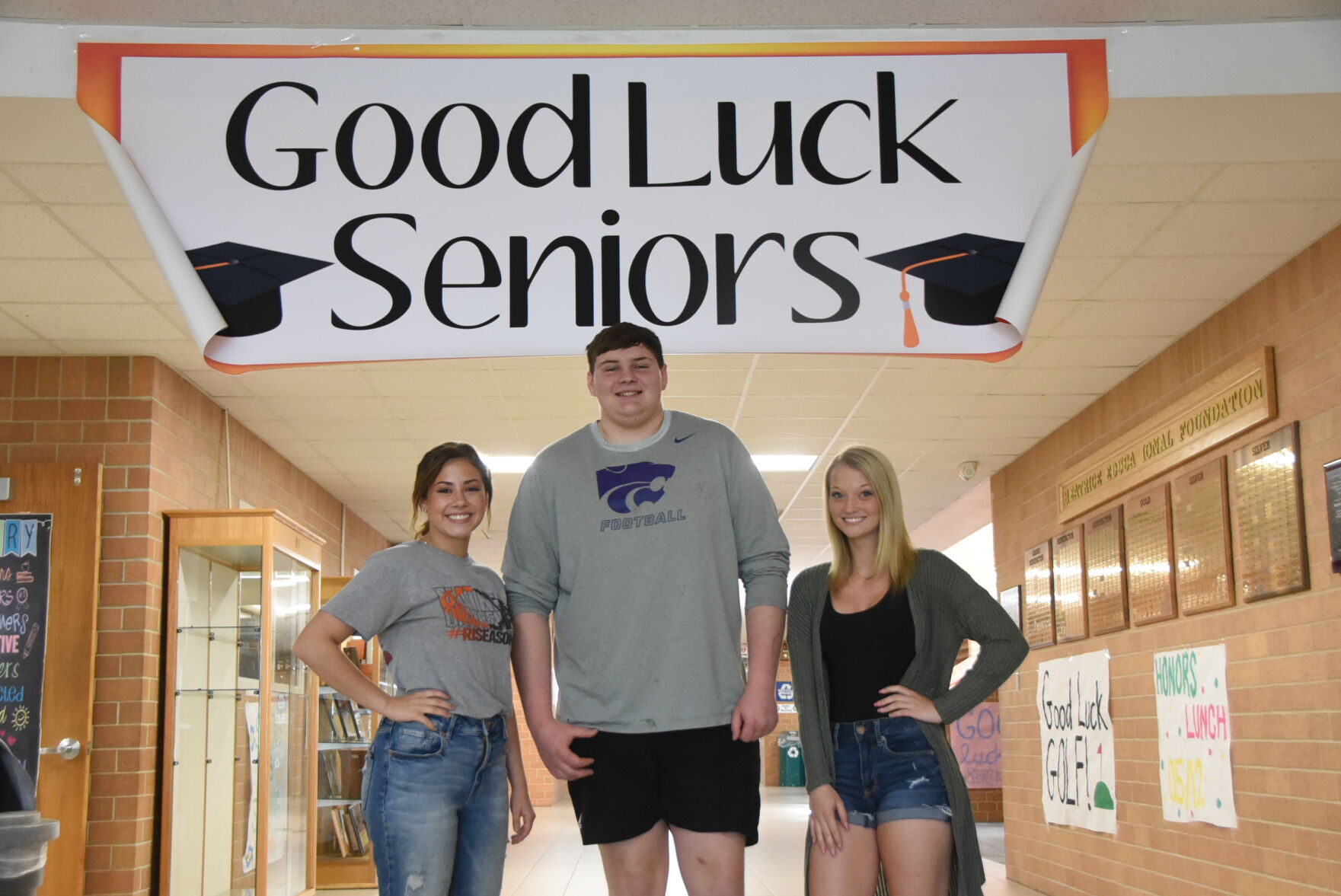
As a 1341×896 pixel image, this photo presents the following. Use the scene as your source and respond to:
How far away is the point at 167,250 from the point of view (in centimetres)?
279

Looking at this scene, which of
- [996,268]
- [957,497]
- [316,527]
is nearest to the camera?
[996,268]

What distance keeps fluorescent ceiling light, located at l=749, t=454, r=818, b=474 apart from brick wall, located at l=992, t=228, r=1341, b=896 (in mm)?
1903

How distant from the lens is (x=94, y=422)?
5895mm

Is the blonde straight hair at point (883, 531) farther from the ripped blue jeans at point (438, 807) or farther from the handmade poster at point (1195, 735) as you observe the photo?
the handmade poster at point (1195, 735)

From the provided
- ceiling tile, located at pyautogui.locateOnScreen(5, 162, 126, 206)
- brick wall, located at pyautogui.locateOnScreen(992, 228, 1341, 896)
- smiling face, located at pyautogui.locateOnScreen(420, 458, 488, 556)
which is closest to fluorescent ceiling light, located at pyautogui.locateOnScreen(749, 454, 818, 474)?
brick wall, located at pyautogui.locateOnScreen(992, 228, 1341, 896)

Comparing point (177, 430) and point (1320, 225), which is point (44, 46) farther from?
point (1320, 225)

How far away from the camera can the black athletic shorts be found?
7.70 ft

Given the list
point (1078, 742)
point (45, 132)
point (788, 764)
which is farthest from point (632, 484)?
point (788, 764)

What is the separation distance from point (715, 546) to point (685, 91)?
116 cm

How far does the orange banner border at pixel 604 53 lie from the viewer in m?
2.96

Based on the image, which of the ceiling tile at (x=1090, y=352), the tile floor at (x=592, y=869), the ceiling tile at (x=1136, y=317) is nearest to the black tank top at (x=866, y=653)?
the ceiling tile at (x=1136, y=317)

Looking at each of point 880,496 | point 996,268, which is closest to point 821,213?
point 996,268

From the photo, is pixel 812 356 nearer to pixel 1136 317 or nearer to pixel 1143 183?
pixel 1136 317

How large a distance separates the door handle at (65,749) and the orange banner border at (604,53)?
3.48 metres
